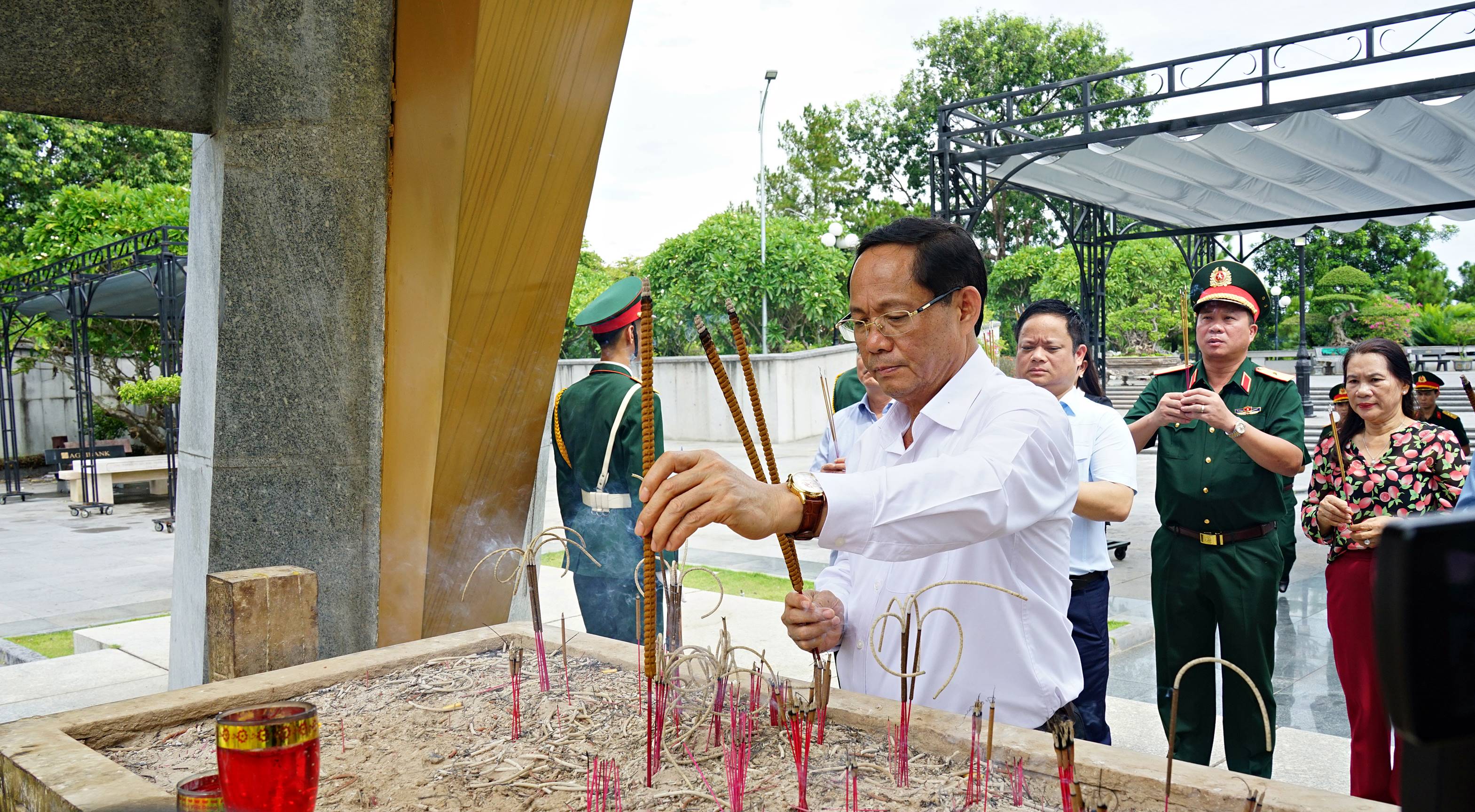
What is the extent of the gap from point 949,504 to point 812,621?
515mm

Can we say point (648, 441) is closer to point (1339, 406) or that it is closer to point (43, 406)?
point (1339, 406)

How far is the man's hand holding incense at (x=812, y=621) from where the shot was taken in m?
2.00

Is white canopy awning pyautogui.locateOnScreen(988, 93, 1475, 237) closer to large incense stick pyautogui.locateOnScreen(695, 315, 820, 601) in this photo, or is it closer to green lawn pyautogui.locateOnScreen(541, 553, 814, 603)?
green lawn pyautogui.locateOnScreen(541, 553, 814, 603)

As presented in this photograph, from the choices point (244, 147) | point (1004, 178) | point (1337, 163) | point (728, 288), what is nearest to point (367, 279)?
point (244, 147)

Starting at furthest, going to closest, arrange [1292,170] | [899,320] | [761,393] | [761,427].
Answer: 1. [761,393]
2. [1292,170]
3. [899,320]
4. [761,427]

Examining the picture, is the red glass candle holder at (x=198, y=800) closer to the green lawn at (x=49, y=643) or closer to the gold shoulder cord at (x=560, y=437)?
the gold shoulder cord at (x=560, y=437)

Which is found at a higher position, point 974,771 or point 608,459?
point 608,459

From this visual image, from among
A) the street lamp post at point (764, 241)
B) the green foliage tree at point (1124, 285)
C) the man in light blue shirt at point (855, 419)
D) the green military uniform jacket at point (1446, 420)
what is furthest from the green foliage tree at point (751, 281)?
the man in light blue shirt at point (855, 419)

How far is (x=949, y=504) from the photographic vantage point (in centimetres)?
163

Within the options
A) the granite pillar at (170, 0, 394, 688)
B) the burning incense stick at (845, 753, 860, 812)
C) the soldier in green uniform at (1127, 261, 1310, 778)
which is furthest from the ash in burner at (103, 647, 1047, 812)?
the soldier in green uniform at (1127, 261, 1310, 778)

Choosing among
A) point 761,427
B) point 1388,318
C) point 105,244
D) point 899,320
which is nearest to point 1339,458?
point 899,320

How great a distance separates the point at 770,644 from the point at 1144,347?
32.0 meters

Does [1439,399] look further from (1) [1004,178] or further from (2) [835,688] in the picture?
(2) [835,688]

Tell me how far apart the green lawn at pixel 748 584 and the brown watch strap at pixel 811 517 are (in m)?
5.20
